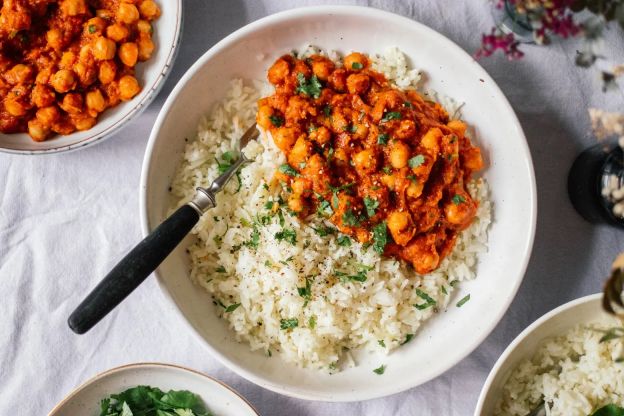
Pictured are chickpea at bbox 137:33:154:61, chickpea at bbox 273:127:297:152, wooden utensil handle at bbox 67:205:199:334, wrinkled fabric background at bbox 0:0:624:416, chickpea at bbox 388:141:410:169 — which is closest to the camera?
wooden utensil handle at bbox 67:205:199:334

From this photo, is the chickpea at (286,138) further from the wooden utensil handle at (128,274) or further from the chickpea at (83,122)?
the chickpea at (83,122)

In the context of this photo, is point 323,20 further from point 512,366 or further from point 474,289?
point 512,366

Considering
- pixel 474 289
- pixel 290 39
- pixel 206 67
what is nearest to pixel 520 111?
pixel 474 289

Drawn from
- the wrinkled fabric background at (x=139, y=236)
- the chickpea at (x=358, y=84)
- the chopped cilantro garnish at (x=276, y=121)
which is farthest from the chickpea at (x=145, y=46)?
the chickpea at (x=358, y=84)

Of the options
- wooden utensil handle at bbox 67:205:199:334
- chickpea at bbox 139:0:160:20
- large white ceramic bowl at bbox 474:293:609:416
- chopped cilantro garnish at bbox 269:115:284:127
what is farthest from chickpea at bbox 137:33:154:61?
large white ceramic bowl at bbox 474:293:609:416

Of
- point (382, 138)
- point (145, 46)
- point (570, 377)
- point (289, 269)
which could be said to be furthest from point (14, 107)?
point (570, 377)

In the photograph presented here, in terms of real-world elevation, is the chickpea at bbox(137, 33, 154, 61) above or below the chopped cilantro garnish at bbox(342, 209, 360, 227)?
above

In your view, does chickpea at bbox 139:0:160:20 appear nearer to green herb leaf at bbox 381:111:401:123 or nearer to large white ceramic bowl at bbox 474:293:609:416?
green herb leaf at bbox 381:111:401:123
